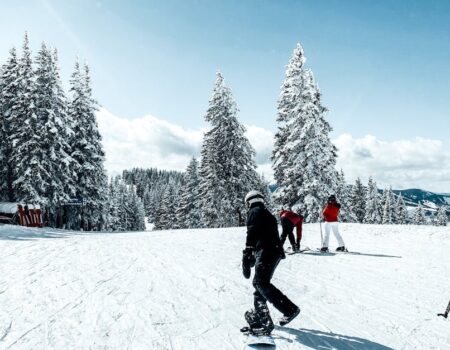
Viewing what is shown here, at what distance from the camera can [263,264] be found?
552 cm

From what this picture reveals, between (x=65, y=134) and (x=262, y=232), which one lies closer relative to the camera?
(x=262, y=232)

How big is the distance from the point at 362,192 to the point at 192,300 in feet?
191

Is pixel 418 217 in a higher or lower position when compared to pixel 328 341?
higher

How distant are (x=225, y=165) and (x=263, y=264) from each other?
2929 centimetres

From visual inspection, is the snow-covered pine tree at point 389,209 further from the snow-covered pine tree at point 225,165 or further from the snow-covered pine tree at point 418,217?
the snow-covered pine tree at point 225,165

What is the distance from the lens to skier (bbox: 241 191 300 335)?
548 cm

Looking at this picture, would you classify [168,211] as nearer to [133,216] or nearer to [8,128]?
[133,216]

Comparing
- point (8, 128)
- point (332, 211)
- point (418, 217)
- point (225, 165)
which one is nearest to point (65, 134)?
point (8, 128)

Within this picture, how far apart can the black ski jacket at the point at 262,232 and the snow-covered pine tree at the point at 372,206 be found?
58.0 m

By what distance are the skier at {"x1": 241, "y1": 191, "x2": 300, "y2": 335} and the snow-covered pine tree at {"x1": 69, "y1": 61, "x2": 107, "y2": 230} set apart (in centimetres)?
3073

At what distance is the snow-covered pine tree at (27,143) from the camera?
1144 inches

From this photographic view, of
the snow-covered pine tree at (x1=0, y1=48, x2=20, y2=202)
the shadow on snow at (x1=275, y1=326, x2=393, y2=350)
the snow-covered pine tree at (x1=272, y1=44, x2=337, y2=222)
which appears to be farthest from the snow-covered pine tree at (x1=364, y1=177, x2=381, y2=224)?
the shadow on snow at (x1=275, y1=326, x2=393, y2=350)

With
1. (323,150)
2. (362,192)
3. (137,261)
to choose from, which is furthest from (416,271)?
(362,192)

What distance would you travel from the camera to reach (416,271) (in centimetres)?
1055
